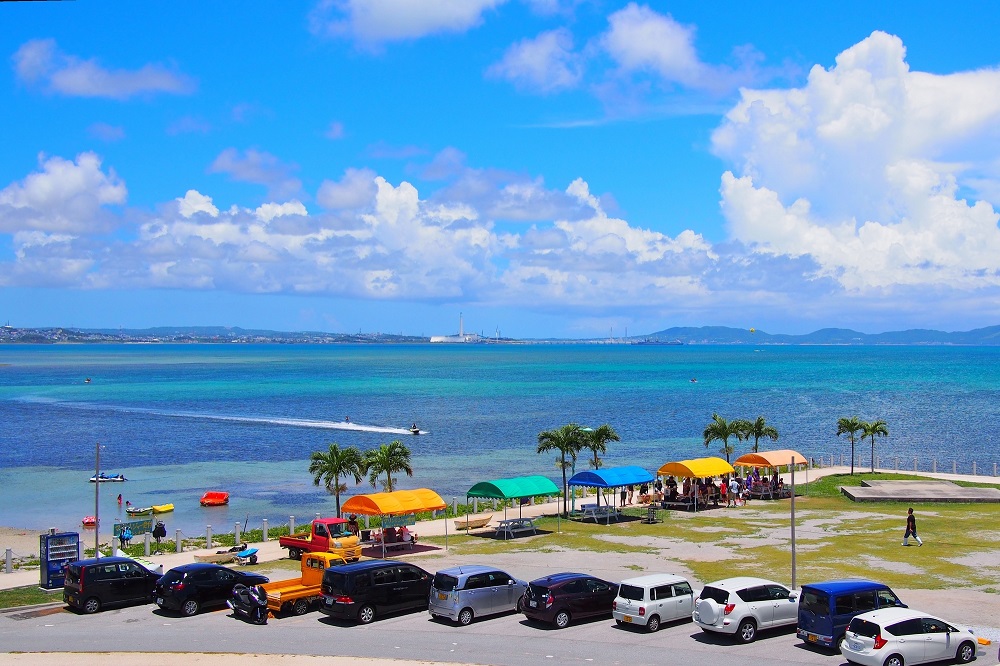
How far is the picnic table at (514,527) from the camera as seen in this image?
35.2 m

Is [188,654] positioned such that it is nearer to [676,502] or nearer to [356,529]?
[356,529]

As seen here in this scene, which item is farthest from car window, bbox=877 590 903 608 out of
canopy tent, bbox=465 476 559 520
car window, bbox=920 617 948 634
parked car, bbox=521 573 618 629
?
canopy tent, bbox=465 476 559 520

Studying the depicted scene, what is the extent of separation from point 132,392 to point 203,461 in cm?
A: 8166

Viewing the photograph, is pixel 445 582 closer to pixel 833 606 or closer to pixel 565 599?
pixel 565 599

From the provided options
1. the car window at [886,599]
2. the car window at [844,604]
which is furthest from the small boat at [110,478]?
the car window at [886,599]

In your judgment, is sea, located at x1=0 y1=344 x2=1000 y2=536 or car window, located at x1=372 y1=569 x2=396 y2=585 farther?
sea, located at x1=0 y1=344 x2=1000 y2=536

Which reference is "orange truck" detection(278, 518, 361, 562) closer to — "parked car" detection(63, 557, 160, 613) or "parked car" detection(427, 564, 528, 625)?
"parked car" detection(427, 564, 528, 625)

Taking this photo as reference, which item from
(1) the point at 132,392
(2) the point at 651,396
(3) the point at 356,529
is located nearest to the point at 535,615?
(3) the point at 356,529

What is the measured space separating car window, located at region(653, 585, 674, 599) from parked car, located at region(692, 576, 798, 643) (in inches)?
32.5

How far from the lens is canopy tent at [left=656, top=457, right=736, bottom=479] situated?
1597 inches

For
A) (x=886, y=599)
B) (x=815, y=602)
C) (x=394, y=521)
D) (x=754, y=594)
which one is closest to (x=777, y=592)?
(x=754, y=594)

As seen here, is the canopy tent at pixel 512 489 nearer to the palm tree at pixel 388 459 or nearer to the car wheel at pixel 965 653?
the palm tree at pixel 388 459

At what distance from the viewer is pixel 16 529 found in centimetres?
4466

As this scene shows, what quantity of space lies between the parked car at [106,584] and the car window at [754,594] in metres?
15.2
